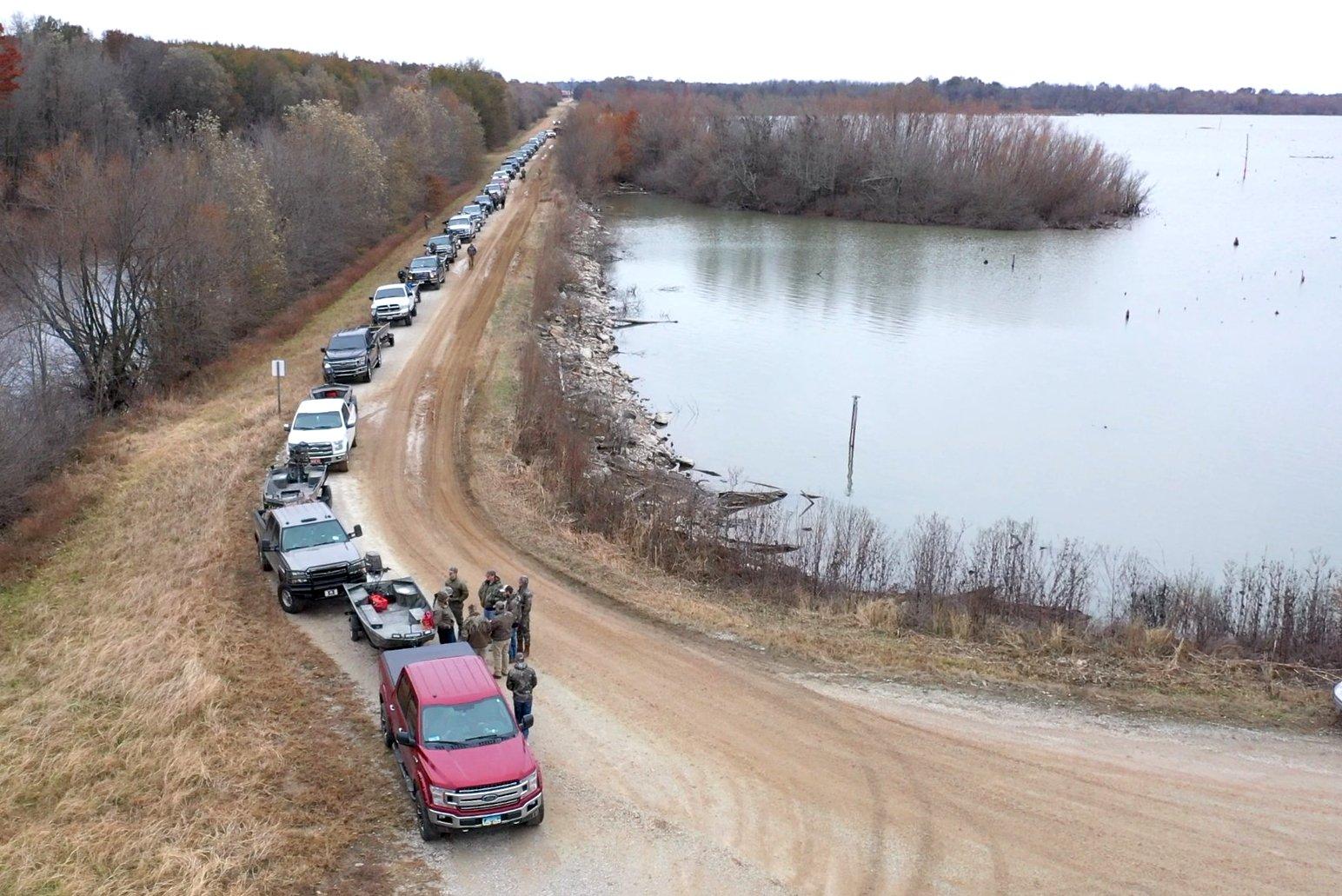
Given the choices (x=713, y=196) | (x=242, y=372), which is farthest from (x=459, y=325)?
(x=713, y=196)

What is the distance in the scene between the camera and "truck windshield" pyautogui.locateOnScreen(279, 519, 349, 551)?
63.7 feet

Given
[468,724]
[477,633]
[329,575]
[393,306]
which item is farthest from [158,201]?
[468,724]

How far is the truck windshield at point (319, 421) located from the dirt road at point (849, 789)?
9.46 metres

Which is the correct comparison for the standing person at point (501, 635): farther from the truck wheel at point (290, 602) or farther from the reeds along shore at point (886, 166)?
the reeds along shore at point (886, 166)

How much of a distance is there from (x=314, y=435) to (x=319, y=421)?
763mm

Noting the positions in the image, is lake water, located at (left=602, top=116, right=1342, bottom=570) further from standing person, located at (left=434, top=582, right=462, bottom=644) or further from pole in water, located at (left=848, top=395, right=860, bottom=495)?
standing person, located at (left=434, top=582, right=462, bottom=644)

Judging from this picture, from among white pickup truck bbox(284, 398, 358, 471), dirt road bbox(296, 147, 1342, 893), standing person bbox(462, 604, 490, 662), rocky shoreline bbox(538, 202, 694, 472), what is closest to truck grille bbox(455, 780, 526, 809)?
dirt road bbox(296, 147, 1342, 893)

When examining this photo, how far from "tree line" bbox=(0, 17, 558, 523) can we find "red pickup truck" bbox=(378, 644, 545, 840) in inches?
717

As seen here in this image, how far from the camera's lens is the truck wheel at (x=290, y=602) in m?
18.7

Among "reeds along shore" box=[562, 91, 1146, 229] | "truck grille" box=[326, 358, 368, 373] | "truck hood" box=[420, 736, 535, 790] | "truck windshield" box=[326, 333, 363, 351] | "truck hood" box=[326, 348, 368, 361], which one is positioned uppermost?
"reeds along shore" box=[562, 91, 1146, 229]

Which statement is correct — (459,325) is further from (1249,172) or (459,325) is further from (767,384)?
(1249,172)

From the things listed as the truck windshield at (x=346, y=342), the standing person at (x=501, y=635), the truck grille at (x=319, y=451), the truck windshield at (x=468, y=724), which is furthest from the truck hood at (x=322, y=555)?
the truck windshield at (x=346, y=342)

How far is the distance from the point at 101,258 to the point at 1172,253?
68062 millimetres

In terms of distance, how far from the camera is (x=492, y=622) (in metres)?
16.2
